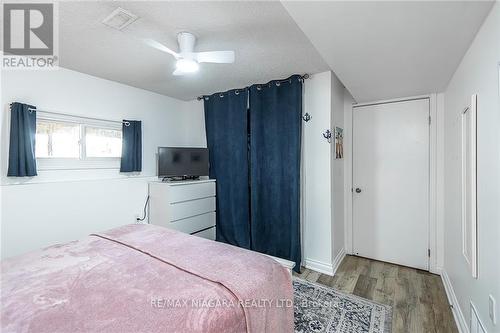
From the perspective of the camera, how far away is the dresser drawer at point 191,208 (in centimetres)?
314

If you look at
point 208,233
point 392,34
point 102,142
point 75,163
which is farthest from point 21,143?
point 392,34

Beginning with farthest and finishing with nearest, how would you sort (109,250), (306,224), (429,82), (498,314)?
(306,224), (429,82), (109,250), (498,314)

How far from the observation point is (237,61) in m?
2.47

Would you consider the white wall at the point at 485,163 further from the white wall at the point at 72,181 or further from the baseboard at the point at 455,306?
the white wall at the point at 72,181

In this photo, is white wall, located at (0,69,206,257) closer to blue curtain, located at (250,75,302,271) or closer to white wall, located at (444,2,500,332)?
blue curtain, located at (250,75,302,271)

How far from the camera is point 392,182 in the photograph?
301 centimetres

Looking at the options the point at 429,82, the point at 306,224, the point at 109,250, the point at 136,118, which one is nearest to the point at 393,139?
the point at 429,82

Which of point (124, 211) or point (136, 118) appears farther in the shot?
point (136, 118)

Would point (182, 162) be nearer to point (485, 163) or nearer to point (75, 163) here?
point (75, 163)

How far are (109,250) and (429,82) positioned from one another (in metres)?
3.18

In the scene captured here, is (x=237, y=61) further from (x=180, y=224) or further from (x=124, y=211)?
→ (x=124, y=211)

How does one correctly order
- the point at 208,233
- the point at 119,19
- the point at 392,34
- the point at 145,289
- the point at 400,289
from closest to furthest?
the point at 145,289
the point at 392,34
the point at 119,19
the point at 400,289
the point at 208,233

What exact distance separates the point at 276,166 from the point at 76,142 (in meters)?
2.42

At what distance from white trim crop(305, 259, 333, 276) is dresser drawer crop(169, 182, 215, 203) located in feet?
5.45
